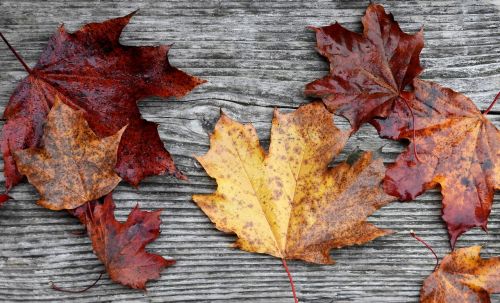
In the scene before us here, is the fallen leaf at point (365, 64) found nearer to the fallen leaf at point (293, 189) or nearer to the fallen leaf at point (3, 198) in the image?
the fallen leaf at point (293, 189)

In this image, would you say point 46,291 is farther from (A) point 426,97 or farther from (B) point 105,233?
(A) point 426,97

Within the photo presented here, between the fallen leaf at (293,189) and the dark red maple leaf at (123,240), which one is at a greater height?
the fallen leaf at (293,189)

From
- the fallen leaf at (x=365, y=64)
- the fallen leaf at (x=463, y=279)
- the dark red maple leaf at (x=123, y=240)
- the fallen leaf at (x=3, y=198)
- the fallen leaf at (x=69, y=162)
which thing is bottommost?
the fallen leaf at (x=463, y=279)

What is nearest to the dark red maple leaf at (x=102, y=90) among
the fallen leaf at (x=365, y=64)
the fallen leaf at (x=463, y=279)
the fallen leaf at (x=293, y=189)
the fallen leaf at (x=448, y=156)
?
the fallen leaf at (x=293, y=189)

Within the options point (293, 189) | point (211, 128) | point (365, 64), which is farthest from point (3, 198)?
point (365, 64)

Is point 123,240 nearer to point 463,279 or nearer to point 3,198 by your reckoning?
point 3,198

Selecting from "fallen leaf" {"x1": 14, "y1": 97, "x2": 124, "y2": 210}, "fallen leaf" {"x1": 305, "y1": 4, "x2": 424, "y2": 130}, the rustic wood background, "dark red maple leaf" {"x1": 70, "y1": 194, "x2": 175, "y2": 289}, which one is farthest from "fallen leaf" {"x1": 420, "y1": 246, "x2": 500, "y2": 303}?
"fallen leaf" {"x1": 14, "y1": 97, "x2": 124, "y2": 210}
